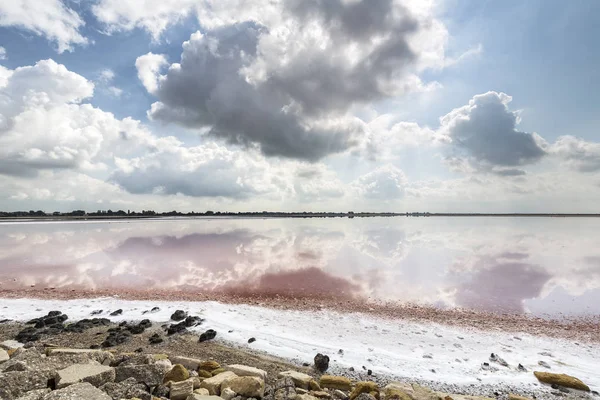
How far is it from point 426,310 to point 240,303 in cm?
811

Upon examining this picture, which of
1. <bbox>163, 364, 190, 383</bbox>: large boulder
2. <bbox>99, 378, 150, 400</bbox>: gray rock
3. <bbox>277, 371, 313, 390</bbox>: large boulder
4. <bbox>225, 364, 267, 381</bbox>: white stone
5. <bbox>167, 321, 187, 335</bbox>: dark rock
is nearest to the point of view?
<bbox>99, 378, 150, 400</bbox>: gray rock

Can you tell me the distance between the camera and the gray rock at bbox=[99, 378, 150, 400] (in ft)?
20.2

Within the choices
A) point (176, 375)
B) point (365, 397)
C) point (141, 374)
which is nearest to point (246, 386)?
point (176, 375)

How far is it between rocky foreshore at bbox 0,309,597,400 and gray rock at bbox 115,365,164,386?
0.06ft

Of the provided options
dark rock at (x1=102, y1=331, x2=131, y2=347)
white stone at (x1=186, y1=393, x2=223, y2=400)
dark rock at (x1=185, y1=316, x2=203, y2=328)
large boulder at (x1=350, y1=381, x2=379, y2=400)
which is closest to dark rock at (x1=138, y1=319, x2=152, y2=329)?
dark rock at (x1=102, y1=331, x2=131, y2=347)

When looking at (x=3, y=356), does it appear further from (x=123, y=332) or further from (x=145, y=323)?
(x=145, y=323)

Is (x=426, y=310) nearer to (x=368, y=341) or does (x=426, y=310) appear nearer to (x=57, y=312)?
(x=368, y=341)

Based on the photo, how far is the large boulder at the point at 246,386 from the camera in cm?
677

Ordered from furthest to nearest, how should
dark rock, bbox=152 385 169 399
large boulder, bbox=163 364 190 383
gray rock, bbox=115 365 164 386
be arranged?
large boulder, bbox=163 364 190 383, gray rock, bbox=115 365 164 386, dark rock, bbox=152 385 169 399

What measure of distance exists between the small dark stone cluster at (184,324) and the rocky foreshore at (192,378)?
843 mm

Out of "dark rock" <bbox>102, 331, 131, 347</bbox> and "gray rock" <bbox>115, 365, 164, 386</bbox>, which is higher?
"gray rock" <bbox>115, 365, 164, 386</bbox>

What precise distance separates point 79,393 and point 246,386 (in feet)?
9.88

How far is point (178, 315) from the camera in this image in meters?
12.5

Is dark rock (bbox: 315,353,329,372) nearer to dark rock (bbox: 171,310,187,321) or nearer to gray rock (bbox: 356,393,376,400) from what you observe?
gray rock (bbox: 356,393,376,400)
